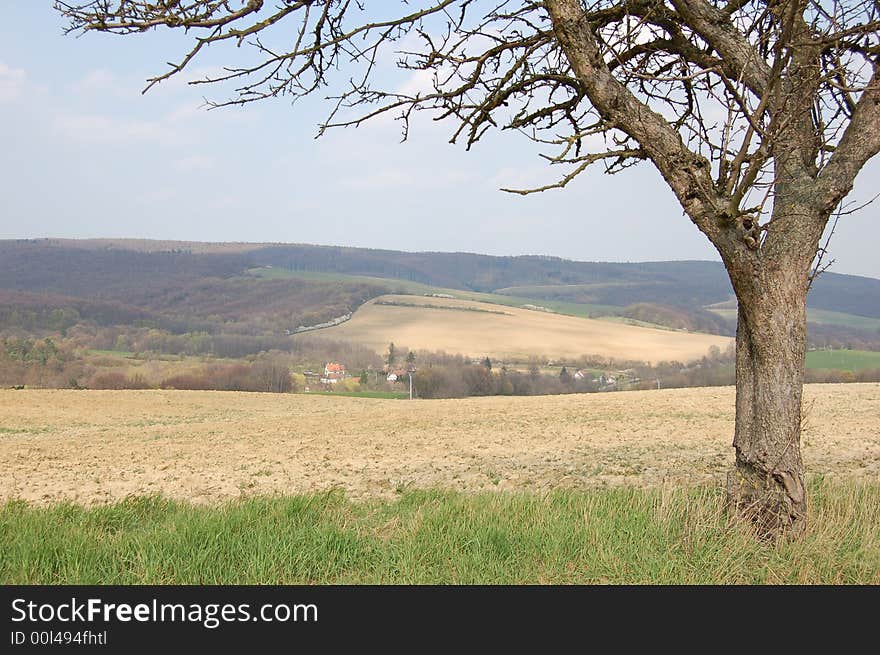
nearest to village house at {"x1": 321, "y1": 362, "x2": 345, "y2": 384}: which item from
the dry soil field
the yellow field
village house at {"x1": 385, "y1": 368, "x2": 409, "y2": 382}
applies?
village house at {"x1": 385, "y1": 368, "x2": 409, "y2": 382}

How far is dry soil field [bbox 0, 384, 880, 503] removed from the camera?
13352mm

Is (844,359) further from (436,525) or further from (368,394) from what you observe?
(436,525)

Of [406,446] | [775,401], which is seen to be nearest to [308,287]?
[406,446]

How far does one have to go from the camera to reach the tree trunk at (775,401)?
552 centimetres

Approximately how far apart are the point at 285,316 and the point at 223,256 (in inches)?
2147

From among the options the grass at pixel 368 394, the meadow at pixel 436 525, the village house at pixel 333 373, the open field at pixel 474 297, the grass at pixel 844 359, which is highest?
the open field at pixel 474 297

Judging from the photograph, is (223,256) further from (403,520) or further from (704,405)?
(403,520)

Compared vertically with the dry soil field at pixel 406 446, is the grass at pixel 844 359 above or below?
above

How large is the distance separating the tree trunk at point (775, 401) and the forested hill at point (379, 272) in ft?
429

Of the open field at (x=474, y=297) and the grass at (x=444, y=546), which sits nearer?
the grass at (x=444, y=546)

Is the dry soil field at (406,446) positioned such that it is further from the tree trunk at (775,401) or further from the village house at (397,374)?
the village house at (397,374)

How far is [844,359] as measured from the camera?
6856 cm

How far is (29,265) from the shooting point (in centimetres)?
14825

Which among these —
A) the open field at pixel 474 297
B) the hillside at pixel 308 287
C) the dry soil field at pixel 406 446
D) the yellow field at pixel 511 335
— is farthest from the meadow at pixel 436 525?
the open field at pixel 474 297
